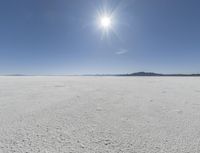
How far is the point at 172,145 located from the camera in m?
2.02

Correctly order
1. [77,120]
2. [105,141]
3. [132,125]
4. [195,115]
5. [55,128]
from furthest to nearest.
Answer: [195,115] → [77,120] → [132,125] → [55,128] → [105,141]

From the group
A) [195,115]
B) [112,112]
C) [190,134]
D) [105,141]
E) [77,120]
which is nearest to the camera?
[105,141]

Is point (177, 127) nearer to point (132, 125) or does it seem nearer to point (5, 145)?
point (132, 125)

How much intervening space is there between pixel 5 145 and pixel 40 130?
592 mm

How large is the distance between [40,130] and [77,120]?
818mm

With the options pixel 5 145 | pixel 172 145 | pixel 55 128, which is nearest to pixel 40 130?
pixel 55 128

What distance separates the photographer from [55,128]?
2.60 m

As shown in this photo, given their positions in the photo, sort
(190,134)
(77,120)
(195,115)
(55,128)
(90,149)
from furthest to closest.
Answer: (195,115)
(77,120)
(55,128)
(190,134)
(90,149)

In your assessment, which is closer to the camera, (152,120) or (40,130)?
Result: (40,130)

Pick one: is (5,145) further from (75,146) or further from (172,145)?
(172,145)

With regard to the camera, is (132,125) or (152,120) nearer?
(132,125)

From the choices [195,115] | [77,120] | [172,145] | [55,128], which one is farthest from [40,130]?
[195,115]

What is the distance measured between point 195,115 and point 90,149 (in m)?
2.99

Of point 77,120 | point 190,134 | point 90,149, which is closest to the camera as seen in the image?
point 90,149
